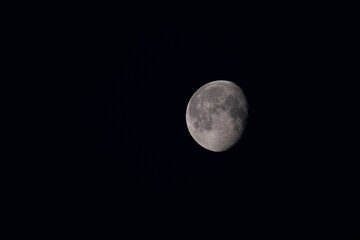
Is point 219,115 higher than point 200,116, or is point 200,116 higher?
point 200,116

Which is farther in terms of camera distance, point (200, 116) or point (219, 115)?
point (200, 116)

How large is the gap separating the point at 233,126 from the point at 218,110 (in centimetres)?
47

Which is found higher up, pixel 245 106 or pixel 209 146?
pixel 245 106

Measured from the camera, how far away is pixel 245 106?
13.9 feet

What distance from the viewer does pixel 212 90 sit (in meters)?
4.32

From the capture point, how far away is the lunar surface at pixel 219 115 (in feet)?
13.4

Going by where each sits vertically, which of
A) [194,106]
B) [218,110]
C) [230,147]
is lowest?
[230,147]

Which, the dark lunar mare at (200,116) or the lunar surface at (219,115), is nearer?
the lunar surface at (219,115)

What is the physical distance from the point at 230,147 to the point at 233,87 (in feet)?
4.46

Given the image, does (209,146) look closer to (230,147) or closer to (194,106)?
(230,147)

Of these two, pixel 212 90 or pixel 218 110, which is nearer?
pixel 218 110

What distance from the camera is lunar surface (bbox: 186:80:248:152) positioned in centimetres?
407

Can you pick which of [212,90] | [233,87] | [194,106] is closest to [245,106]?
[233,87]

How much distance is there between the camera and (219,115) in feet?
13.3
